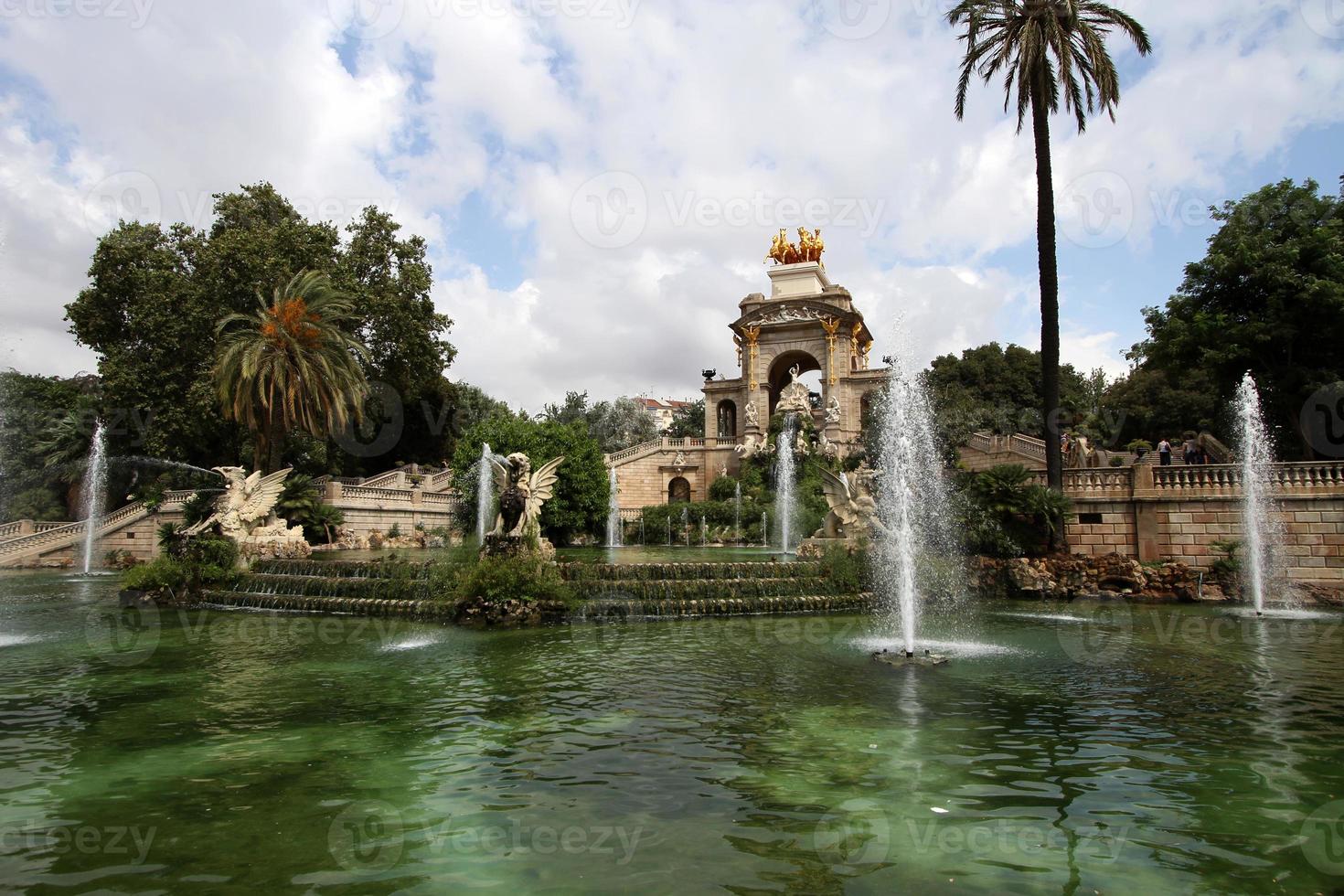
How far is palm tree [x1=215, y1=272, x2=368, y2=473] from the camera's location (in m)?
26.4

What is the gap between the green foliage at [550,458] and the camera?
3316cm

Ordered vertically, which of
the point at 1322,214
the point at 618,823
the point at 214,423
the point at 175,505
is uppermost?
the point at 1322,214

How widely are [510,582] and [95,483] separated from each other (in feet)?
96.2

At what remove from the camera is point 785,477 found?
41594 mm

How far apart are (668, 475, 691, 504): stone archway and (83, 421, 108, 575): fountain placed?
29.8m

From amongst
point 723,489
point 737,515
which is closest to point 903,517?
point 737,515

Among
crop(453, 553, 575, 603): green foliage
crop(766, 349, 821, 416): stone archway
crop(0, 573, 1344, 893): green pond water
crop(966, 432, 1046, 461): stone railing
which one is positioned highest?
crop(766, 349, 821, 416): stone archway

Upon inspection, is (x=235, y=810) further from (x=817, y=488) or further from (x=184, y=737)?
(x=817, y=488)

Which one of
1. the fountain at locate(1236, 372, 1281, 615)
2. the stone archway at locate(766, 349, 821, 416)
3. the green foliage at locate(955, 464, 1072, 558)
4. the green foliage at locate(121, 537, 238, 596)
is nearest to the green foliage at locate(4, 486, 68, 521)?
the green foliage at locate(121, 537, 238, 596)

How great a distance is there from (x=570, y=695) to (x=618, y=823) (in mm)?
3769

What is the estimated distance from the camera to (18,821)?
5.45 m

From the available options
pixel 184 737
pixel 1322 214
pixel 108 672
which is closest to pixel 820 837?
pixel 184 737

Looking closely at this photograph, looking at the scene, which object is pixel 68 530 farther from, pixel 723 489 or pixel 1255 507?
pixel 1255 507

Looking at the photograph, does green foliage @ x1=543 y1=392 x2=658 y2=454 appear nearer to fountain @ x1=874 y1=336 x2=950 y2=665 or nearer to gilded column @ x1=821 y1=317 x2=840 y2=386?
gilded column @ x1=821 y1=317 x2=840 y2=386
